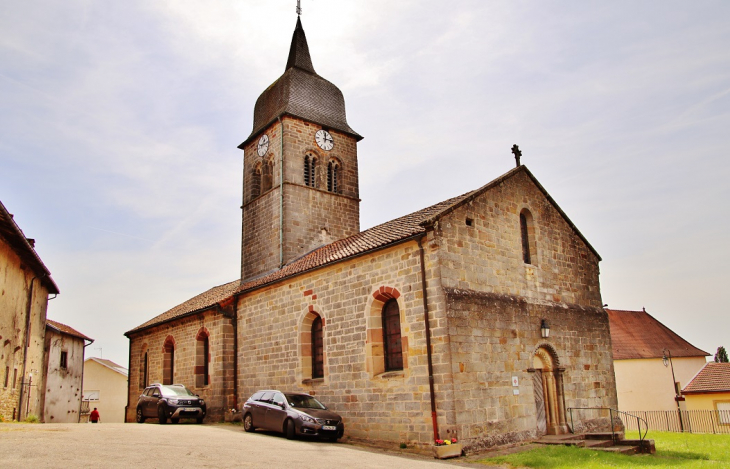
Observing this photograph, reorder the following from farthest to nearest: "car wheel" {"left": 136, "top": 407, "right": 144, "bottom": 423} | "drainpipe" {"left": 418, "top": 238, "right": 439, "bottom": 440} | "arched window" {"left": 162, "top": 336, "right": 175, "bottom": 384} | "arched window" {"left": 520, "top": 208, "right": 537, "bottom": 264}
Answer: "arched window" {"left": 162, "top": 336, "right": 175, "bottom": 384}, "car wheel" {"left": 136, "top": 407, "right": 144, "bottom": 423}, "arched window" {"left": 520, "top": 208, "right": 537, "bottom": 264}, "drainpipe" {"left": 418, "top": 238, "right": 439, "bottom": 440}

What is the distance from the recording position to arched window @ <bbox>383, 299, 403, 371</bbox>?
15.0 meters

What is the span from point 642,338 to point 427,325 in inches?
1103

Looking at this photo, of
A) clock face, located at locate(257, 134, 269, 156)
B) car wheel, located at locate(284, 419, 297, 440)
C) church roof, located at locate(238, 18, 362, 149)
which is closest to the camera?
car wheel, located at locate(284, 419, 297, 440)

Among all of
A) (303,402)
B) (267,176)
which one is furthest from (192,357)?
(303,402)

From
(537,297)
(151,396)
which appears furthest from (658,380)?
(151,396)

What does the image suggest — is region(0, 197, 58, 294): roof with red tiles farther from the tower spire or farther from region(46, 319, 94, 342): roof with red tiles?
the tower spire

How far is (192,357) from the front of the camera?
23.3 meters

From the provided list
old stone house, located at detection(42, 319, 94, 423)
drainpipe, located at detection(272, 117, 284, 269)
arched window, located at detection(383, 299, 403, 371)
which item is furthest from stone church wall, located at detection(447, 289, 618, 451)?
old stone house, located at detection(42, 319, 94, 423)

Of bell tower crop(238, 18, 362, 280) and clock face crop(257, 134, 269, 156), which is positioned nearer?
bell tower crop(238, 18, 362, 280)

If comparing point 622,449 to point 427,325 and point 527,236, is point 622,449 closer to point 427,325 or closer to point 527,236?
point 427,325

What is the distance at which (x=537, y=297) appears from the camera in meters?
16.8

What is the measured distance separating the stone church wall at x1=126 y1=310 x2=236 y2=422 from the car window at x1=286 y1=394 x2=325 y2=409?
6346 mm

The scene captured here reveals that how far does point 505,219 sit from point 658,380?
2466 centimetres

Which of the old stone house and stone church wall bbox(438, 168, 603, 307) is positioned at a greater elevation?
stone church wall bbox(438, 168, 603, 307)
